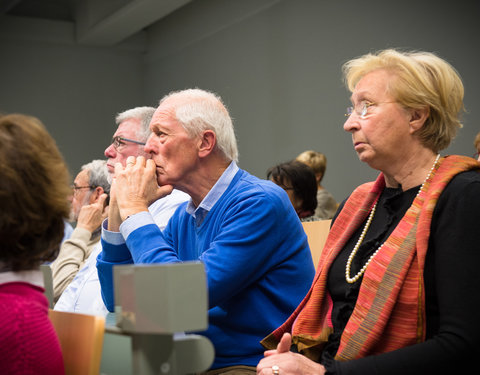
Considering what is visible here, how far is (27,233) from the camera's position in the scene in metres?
1.01

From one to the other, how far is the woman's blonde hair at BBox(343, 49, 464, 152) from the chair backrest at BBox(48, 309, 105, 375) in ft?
3.00

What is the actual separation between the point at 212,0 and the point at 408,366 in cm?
624

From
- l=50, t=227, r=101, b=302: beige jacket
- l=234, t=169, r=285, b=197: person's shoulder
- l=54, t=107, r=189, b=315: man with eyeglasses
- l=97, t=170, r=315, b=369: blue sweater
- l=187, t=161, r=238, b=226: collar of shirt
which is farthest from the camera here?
l=50, t=227, r=101, b=302: beige jacket

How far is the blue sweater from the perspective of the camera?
1.63m

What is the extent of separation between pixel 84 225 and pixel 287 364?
1917mm

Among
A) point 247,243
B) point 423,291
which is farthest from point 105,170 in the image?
point 423,291

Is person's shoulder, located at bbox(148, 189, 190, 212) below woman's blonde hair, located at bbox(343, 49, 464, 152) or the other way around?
below

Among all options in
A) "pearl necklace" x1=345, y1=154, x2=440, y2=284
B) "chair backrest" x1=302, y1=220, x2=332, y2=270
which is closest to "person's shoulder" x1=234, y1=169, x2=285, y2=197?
"pearl necklace" x1=345, y1=154, x2=440, y2=284

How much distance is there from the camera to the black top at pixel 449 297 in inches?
50.5

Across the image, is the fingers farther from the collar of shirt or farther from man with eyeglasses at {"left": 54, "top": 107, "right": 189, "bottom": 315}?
man with eyeglasses at {"left": 54, "top": 107, "right": 189, "bottom": 315}

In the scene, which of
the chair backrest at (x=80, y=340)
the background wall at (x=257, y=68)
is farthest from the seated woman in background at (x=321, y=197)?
the chair backrest at (x=80, y=340)

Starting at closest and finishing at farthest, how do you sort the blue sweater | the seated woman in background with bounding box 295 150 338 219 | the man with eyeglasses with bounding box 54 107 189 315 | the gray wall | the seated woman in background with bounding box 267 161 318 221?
the blue sweater < the man with eyeglasses with bounding box 54 107 189 315 < the seated woman in background with bounding box 267 161 318 221 < the seated woman in background with bounding box 295 150 338 219 < the gray wall

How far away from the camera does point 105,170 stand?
3477mm

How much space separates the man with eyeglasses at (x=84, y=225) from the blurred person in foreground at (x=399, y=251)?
48.4 inches
